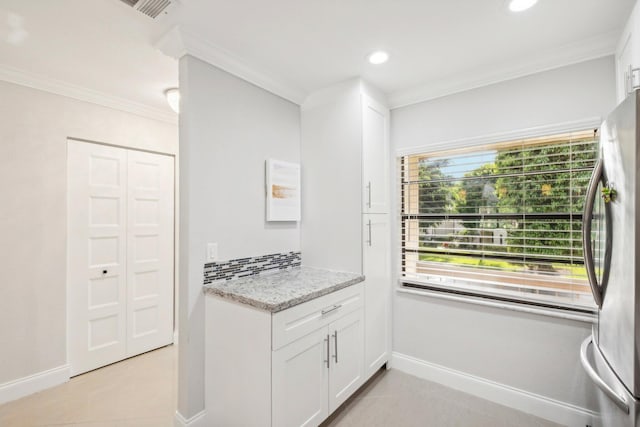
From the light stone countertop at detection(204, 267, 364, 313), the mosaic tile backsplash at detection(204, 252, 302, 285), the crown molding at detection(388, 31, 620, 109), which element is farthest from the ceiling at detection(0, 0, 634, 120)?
the light stone countertop at detection(204, 267, 364, 313)

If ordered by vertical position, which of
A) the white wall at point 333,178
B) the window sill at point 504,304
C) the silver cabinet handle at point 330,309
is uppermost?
the white wall at point 333,178

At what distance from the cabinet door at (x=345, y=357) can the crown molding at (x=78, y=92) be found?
9.07 ft

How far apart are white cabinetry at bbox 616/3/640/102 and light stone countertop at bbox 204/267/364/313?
6.08ft

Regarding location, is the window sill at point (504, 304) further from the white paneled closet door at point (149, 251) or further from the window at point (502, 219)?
the white paneled closet door at point (149, 251)

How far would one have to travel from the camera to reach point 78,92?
2.53m

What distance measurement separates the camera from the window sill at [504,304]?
192 cm

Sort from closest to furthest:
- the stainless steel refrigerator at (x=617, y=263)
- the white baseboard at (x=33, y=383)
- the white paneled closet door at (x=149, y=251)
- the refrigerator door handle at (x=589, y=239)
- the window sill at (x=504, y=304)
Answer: the stainless steel refrigerator at (x=617, y=263) < the refrigerator door handle at (x=589, y=239) < the window sill at (x=504, y=304) < the white baseboard at (x=33, y=383) < the white paneled closet door at (x=149, y=251)

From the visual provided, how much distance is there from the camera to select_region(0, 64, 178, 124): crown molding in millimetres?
2225

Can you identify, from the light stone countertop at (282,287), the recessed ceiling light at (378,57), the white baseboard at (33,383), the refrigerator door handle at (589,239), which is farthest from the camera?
the white baseboard at (33,383)

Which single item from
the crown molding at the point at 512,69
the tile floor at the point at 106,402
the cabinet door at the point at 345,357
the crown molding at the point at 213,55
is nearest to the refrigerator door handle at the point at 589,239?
the crown molding at the point at 512,69

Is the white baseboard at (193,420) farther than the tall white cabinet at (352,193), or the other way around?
the tall white cabinet at (352,193)

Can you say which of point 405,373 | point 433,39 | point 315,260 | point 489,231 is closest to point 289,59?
point 433,39

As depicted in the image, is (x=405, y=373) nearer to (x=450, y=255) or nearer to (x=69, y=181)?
(x=450, y=255)

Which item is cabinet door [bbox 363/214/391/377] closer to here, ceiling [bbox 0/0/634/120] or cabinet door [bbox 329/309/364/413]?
cabinet door [bbox 329/309/364/413]
